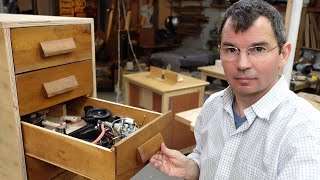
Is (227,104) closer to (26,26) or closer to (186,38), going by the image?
(26,26)

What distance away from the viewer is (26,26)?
93cm

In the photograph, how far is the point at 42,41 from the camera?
99 cm

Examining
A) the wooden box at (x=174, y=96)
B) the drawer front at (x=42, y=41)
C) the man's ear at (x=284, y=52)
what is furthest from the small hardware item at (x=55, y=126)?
the wooden box at (x=174, y=96)

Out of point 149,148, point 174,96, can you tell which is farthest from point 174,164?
point 174,96

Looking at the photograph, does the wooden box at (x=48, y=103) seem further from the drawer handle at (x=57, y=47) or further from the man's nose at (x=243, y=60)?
the man's nose at (x=243, y=60)

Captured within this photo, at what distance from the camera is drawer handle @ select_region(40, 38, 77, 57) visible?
987 millimetres

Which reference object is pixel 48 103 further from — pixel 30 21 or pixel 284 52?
pixel 284 52

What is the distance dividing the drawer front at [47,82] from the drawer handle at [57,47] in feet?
0.21

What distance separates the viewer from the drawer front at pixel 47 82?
3.15 ft

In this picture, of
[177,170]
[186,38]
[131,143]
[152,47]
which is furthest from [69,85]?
[186,38]

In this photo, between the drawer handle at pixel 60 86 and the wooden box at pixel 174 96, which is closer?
the drawer handle at pixel 60 86

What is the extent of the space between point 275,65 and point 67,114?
942mm

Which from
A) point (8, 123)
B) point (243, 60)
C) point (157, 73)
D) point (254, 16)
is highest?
point (254, 16)

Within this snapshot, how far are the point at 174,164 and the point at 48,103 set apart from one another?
20.3 inches
